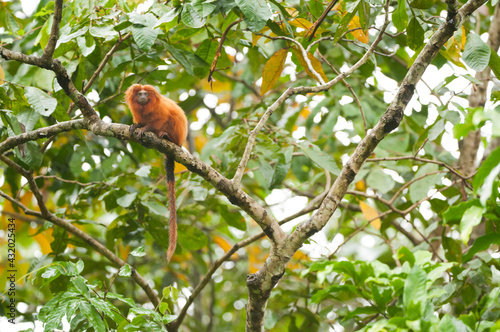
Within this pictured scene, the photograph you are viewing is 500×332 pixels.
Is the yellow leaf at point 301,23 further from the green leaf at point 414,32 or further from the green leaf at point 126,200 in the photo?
the green leaf at point 126,200

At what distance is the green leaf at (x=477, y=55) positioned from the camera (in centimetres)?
242

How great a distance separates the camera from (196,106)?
5664 millimetres

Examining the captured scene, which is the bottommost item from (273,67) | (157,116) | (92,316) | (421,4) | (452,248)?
(452,248)

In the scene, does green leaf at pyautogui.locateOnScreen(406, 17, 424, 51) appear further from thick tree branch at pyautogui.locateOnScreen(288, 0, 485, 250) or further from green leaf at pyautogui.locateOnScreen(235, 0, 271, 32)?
green leaf at pyautogui.locateOnScreen(235, 0, 271, 32)

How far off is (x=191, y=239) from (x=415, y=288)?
2.17 m

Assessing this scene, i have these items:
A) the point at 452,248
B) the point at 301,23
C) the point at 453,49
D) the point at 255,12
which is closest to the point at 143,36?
the point at 255,12

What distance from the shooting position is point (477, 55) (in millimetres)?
2453

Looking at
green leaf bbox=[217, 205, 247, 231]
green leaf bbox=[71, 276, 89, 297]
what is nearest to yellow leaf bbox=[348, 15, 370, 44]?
green leaf bbox=[217, 205, 247, 231]

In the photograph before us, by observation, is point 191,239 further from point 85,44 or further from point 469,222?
point 469,222

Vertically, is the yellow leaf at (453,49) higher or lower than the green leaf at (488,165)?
higher

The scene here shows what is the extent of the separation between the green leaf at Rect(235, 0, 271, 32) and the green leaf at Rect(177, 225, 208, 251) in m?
1.90

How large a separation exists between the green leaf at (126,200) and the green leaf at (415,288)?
6.29ft

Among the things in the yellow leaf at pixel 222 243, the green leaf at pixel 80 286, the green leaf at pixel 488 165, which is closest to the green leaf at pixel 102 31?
the green leaf at pixel 80 286

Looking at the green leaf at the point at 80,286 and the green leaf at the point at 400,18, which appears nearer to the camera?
the green leaf at the point at 80,286
